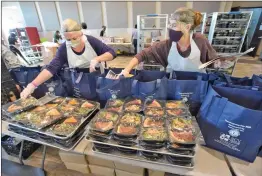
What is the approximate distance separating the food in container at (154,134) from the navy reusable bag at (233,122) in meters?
0.27

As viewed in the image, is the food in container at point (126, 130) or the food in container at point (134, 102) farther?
the food in container at point (134, 102)

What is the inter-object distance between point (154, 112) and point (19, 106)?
0.99 metres

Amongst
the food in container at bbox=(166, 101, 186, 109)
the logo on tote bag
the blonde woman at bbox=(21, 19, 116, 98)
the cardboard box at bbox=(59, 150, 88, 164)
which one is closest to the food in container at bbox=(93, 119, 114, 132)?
the logo on tote bag

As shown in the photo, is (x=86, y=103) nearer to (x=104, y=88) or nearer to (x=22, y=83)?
(x=104, y=88)

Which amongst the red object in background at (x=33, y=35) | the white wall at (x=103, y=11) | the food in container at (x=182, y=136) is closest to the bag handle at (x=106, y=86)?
the food in container at (x=182, y=136)

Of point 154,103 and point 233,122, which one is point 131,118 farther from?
point 233,122

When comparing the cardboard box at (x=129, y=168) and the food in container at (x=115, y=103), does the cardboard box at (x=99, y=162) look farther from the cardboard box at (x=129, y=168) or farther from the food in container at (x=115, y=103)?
the food in container at (x=115, y=103)

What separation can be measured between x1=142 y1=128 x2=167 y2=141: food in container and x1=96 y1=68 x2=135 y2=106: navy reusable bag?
0.37 m

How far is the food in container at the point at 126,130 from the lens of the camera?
31.1 inches

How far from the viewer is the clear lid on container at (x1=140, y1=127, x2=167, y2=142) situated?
744mm

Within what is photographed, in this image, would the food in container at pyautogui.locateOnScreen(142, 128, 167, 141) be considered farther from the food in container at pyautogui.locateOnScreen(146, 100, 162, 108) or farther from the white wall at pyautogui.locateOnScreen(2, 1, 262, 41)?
the white wall at pyautogui.locateOnScreen(2, 1, 262, 41)

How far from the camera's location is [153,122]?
869 millimetres

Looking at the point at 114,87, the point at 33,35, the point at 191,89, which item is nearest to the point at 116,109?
the point at 114,87

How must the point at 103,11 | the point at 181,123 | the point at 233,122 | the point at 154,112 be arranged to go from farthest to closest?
the point at 103,11
the point at 154,112
the point at 181,123
the point at 233,122
